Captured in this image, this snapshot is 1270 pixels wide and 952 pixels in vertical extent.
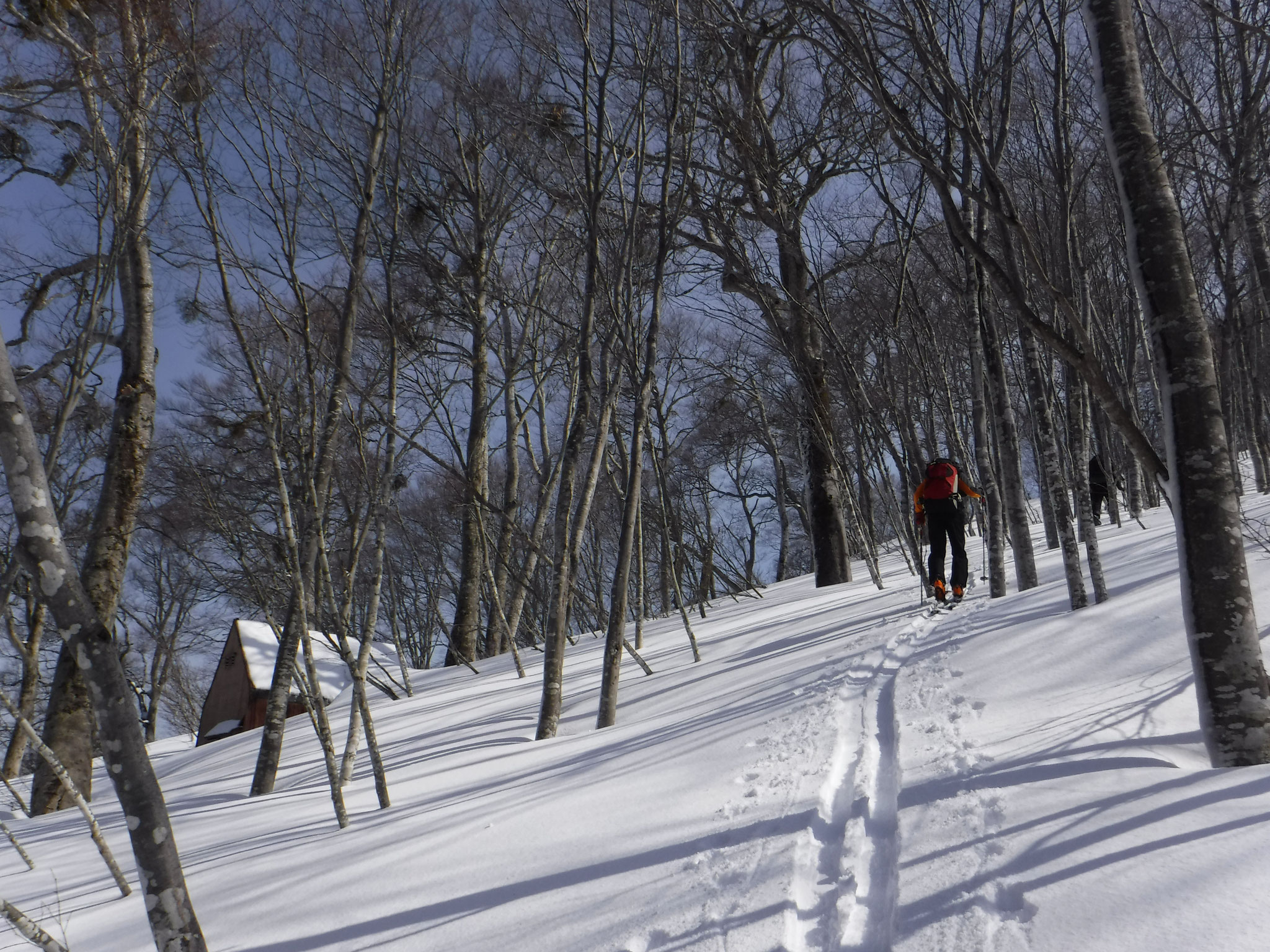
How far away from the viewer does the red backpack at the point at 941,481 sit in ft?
26.1

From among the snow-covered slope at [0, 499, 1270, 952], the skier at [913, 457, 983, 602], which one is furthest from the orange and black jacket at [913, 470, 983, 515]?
the snow-covered slope at [0, 499, 1270, 952]

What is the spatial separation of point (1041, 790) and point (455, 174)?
369 inches

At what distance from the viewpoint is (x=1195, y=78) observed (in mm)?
8797

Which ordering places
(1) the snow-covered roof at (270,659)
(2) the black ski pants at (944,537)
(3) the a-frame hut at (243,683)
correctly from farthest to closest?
(3) the a-frame hut at (243,683) < (1) the snow-covered roof at (270,659) < (2) the black ski pants at (944,537)

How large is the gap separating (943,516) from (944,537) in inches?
10.3

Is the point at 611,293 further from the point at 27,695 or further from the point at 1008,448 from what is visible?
the point at 27,695

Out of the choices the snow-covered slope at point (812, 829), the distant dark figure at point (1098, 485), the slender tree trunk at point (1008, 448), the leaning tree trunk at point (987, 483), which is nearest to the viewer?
the snow-covered slope at point (812, 829)

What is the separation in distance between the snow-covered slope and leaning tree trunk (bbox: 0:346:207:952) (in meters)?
0.56

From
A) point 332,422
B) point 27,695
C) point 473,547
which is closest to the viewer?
point 332,422

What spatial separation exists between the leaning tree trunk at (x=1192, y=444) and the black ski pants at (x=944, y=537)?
539 cm

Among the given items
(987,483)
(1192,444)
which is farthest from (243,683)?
(1192,444)

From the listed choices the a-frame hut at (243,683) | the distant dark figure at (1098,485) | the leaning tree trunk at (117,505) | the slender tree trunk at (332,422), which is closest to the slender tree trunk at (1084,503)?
the slender tree trunk at (332,422)

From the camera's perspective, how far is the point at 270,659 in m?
20.8

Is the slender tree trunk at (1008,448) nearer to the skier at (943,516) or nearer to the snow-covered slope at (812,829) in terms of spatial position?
the skier at (943,516)
